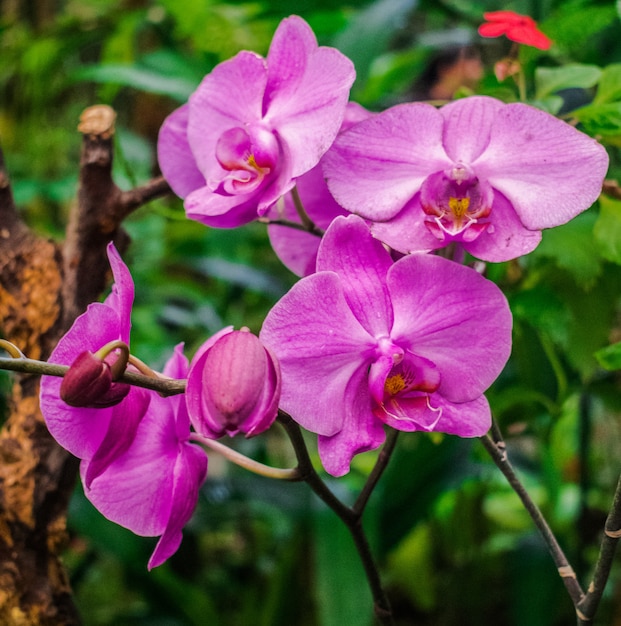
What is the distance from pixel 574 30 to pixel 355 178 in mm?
277

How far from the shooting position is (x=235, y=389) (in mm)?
280

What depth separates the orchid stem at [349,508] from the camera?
34 cm

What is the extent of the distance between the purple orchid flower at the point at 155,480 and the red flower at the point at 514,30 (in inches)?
11.2

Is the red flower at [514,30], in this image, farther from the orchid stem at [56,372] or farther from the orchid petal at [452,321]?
the orchid stem at [56,372]

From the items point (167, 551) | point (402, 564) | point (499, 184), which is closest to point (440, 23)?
point (402, 564)

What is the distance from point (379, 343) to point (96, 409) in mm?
140

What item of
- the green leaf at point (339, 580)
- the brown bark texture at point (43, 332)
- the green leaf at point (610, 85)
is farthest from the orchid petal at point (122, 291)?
the green leaf at point (339, 580)

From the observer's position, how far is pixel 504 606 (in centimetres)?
118

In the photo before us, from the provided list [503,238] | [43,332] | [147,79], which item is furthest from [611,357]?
[147,79]

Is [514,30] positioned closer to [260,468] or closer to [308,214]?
[308,214]

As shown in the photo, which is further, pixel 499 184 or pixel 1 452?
pixel 1 452

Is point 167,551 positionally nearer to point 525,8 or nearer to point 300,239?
point 300,239

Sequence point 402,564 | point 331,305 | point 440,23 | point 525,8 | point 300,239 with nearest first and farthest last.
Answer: point 331,305
point 300,239
point 525,8
point 402,564
point 440,23

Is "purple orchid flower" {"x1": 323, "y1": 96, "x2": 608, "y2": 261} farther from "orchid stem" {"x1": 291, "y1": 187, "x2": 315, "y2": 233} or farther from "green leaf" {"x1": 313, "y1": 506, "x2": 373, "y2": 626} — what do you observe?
"green leaf" {"x1": 313, "y1": 506, "x2": 373, "y2": 626}
